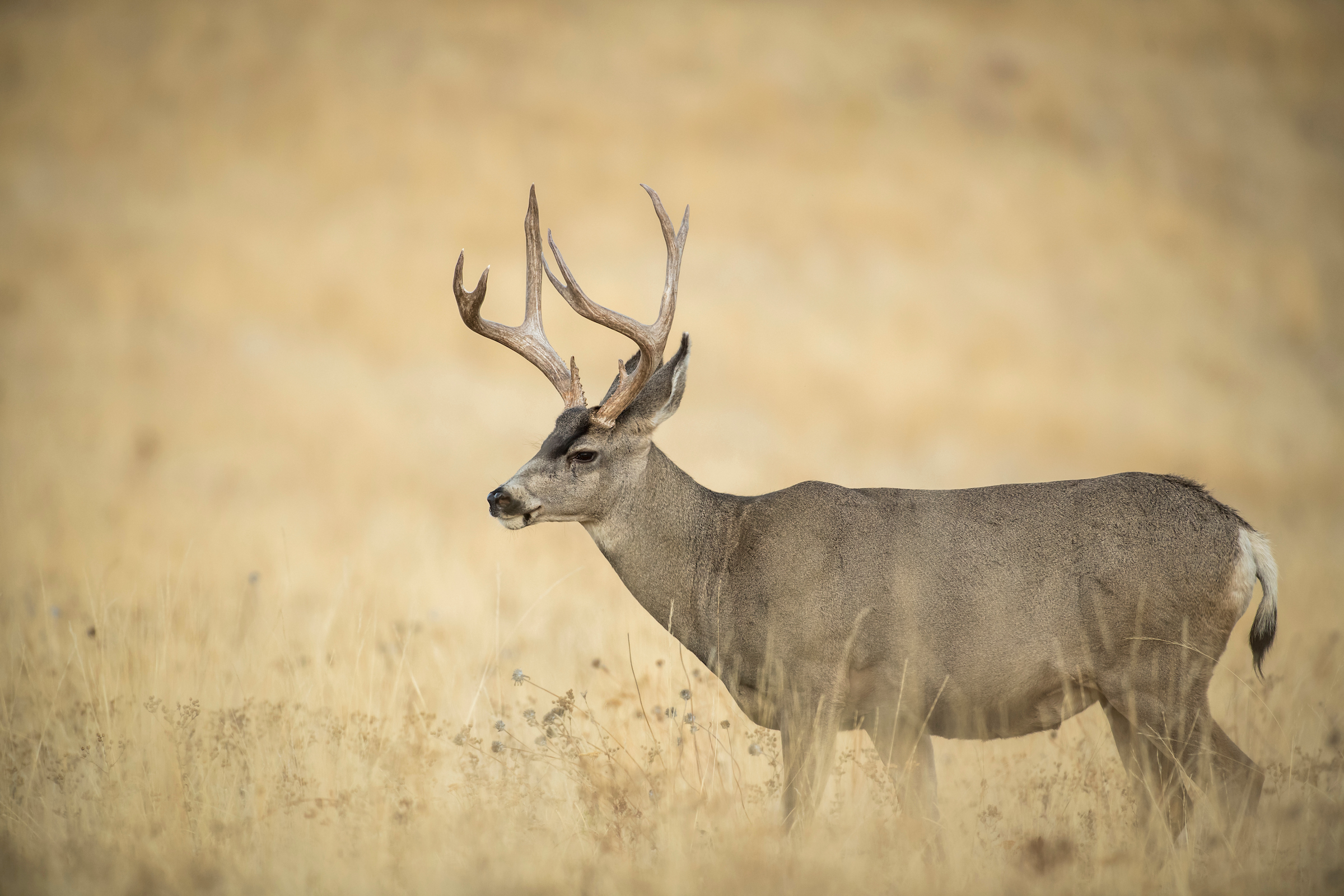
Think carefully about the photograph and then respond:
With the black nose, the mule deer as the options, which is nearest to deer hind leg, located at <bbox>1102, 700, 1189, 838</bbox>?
the mule deer

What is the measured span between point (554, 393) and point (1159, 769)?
1721 centimetres

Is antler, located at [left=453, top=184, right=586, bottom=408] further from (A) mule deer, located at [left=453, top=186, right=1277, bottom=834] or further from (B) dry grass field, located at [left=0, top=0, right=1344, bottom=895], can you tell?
(B) dry grass field, located at [left=0, top=0, right=1344, bottom=895]

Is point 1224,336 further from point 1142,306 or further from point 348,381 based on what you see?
point 348,381

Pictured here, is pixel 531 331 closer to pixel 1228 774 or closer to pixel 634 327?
pixel 634 327

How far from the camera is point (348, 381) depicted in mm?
21844

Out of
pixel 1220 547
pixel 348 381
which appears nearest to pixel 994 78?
pixel 348 381

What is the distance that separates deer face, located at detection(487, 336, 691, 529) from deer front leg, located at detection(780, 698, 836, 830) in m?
1.56

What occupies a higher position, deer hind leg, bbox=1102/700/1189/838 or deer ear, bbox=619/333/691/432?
deer ear, bbox=619/333/691/432

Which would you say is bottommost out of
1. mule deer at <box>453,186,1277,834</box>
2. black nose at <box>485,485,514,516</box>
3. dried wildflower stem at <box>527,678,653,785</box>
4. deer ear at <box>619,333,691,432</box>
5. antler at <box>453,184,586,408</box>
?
dried wildflower stem at <box>527,678,653,785</box>

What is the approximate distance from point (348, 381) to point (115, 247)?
8.01m

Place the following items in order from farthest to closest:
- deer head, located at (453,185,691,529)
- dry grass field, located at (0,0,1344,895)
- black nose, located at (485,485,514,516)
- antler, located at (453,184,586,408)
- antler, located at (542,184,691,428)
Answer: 1. antler, located at (453,184,586,408)
2. antler, located at (542,184,691,428)
3. deer head, located at (453,185,691,529)
4. black nose, located at (485,485,514,516)
5. dry grass field, located at (0,0,1344,895)

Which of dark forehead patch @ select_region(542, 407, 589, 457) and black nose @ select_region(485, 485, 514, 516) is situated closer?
black nose @ select_region(485, 485, 514, 516)

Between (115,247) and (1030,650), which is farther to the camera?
(115,247)

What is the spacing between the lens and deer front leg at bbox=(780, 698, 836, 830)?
16.8 ft
